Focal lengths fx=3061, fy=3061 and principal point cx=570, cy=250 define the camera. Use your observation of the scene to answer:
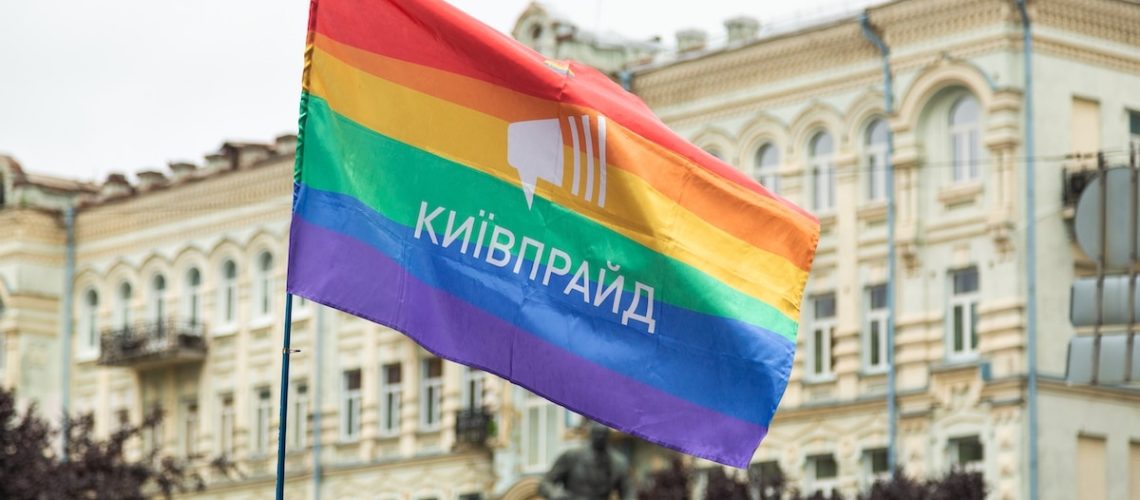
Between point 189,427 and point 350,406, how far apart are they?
6236 mm

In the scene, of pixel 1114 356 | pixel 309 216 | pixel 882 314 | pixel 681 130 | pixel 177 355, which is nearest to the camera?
pixel 309 216

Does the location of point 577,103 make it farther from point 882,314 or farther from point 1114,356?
point 882,314

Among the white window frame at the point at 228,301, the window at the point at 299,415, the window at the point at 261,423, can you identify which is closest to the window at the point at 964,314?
the window at the point at 299,415

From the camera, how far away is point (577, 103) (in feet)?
46.3

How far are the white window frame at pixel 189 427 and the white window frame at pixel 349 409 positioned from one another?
17.3 ft

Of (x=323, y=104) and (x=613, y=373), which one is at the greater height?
(x=323, y=104)

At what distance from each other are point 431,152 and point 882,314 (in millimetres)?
35389

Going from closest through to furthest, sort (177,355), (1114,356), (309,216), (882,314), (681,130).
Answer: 1. (309,216)
2. (1114,356)
3. (882,314)
4. (681,130)
5. (177,355)

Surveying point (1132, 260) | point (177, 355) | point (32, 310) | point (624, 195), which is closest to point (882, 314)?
point (1132, 260)

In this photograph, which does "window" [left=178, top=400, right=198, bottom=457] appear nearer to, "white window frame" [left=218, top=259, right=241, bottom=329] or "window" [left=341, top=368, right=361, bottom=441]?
"white window frame" [left=218, top=259, right=241, bottom=329]

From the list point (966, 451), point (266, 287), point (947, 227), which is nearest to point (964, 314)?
point (947, 227)

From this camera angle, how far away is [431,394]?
58906 mm

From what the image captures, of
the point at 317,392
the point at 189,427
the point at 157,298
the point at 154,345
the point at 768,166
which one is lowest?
the point at 189,427

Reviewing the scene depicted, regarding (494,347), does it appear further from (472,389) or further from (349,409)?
(349,409)
